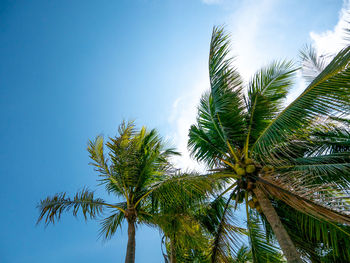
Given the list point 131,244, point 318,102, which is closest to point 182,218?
point 131,244

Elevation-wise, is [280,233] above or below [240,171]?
below

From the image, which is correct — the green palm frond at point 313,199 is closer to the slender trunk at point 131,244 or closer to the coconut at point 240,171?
the coconut at point 240,171

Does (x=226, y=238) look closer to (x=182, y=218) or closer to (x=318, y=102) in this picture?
(x=182, y=218)

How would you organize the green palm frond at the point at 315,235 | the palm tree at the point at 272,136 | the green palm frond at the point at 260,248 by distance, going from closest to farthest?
1. the palm tree at the point at 272,136
2. the green palm frond at the point at 315,235
3. the green palm frond at the point at 260,248

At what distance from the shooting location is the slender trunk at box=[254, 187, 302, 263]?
144 inches

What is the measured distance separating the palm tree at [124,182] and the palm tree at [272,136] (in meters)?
1.57

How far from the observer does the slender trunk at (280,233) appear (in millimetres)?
3648

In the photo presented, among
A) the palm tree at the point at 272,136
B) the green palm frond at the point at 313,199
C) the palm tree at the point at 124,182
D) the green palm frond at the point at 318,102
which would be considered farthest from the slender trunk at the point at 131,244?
the green palm frond at the point at 318,102

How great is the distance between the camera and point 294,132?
4.33 metres

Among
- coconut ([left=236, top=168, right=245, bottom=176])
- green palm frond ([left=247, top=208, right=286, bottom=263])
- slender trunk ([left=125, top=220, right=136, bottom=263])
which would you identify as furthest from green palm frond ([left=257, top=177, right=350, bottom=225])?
slender trunk ([left=125, top=220, right=136, bottom=263])

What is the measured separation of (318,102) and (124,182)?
523 centimetres

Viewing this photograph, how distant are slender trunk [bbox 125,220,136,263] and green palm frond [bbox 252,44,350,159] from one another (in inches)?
163

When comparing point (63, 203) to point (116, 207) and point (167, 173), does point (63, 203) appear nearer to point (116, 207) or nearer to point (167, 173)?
point (116, 207)

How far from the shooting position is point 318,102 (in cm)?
370
